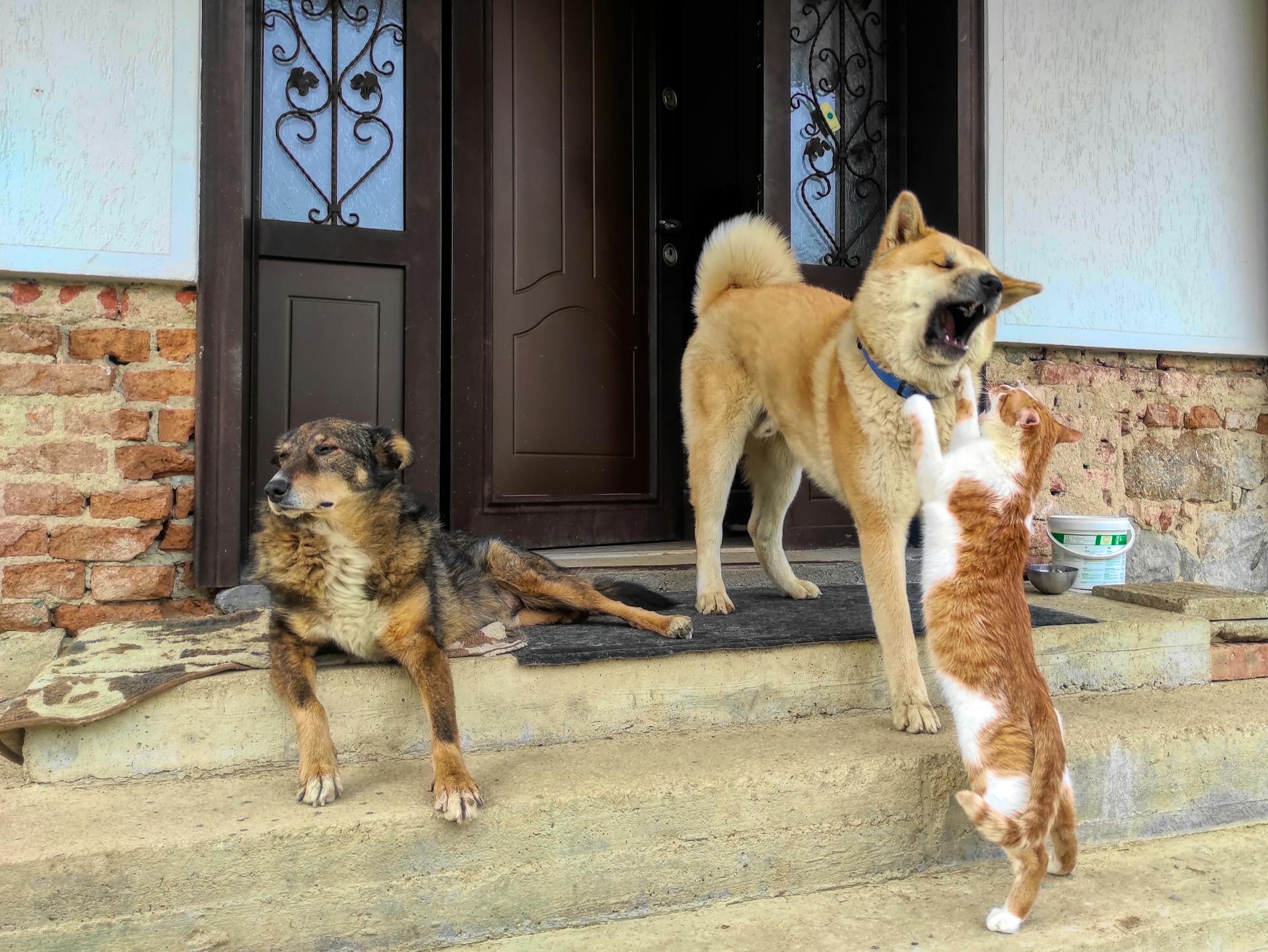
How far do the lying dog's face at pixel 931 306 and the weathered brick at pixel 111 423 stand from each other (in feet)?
7.64

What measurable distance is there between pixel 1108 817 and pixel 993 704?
707 millimetres

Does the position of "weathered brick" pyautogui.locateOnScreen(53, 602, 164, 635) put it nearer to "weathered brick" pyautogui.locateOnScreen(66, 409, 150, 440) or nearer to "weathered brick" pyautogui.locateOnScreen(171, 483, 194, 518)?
"weathered brick" pyautogui.locateOnScreen(171, 483, 194, 518)

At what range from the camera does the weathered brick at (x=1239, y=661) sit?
2900mm

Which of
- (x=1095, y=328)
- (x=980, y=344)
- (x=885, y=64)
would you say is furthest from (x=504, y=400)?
(x=1095, y=328)

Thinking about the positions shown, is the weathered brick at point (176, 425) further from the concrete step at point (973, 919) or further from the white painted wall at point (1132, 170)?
the white painted wall at point (1132, 170)

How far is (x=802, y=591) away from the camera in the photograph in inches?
125

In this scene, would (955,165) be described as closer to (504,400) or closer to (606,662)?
(504,400)

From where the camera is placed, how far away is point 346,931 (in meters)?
1.69

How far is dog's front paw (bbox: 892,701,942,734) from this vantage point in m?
2.22

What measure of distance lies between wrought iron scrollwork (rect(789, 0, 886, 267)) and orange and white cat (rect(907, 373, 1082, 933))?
2.18 m

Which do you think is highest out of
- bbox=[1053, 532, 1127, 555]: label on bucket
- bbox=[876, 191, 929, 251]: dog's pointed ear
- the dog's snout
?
bbox=[876, 191, 929, 251]: dog's pointed ear

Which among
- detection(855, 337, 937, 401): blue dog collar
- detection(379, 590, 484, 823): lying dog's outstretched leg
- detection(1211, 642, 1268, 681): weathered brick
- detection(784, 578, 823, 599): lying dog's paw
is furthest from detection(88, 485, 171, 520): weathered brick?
detection(1211, 642, 1268, 681): weathered brick

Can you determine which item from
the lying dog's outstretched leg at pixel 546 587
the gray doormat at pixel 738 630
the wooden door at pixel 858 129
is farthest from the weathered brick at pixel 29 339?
the wooden door at pixel 858 129

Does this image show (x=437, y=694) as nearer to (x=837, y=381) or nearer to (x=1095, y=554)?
(x=837, y=381)
